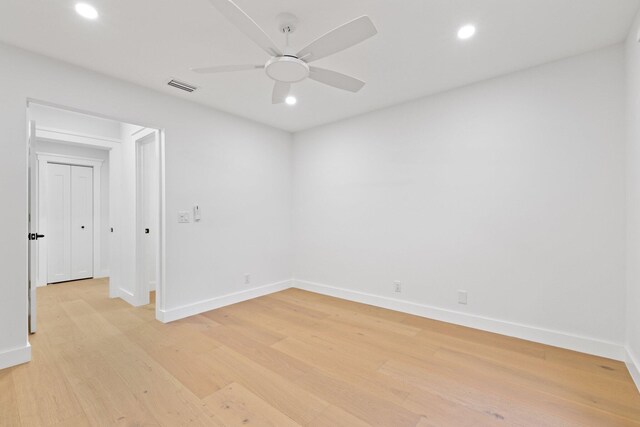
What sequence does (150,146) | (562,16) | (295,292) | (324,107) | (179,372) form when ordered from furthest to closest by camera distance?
(295,292), (150,146), (324,107), (179,372), (562,16)

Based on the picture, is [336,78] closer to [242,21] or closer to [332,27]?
[332,27]

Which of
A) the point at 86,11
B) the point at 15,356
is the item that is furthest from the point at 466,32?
the point at 15,356

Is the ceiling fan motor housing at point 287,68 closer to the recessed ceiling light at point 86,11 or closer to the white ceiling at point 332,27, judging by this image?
the white ceiling at point 332,27

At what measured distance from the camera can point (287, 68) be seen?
6.37ft

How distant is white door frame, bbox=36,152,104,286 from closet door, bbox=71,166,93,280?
0.06 meters

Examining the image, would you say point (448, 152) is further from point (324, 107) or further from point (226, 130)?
point (226, 130)

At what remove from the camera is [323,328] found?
3.04 m

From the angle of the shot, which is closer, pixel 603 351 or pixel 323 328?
pixel 603 351

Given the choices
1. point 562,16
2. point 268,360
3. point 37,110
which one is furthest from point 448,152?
point 37,110

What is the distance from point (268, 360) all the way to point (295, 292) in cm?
208

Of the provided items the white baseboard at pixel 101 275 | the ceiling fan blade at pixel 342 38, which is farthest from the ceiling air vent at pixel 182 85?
the white baseboard at pixel 101 275

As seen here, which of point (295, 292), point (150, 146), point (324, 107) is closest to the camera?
point (324, 107)

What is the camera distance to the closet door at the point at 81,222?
17.5ft

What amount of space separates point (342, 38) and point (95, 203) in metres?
6.14
